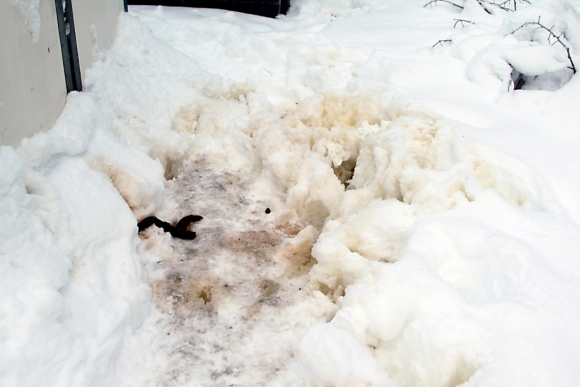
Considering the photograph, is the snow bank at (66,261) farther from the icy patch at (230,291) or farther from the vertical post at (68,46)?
the vertical post at (68,46)

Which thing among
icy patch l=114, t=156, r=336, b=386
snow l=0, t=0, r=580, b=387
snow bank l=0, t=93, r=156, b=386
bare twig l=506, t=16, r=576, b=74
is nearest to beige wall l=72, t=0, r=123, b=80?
snow l=0, t=0, r=580, b=387

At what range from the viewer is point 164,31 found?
17.1 feet

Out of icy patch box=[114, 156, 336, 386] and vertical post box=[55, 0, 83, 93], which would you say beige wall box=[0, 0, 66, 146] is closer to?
vertical post box=[55, 0, 83, 93]

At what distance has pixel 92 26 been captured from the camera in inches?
146

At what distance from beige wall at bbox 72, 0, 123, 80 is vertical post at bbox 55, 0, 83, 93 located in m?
0.16

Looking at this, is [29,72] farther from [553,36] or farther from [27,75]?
[553,36]

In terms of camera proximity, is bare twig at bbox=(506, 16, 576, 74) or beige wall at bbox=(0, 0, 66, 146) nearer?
beige wall at bbox=(0, 0, 66, 146)

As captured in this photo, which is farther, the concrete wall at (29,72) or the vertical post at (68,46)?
the vertical post at (68,46)

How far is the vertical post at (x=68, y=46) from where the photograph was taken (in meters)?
3.05

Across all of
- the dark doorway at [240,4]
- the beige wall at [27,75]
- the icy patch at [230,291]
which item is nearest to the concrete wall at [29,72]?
the beige wall at [27,75]

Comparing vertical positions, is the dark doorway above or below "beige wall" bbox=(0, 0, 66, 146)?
below

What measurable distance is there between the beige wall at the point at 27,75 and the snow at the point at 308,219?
Answer: 0.39 feet

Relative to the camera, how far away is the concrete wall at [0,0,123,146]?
7.39ft

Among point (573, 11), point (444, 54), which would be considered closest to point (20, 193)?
point (444, 54)
